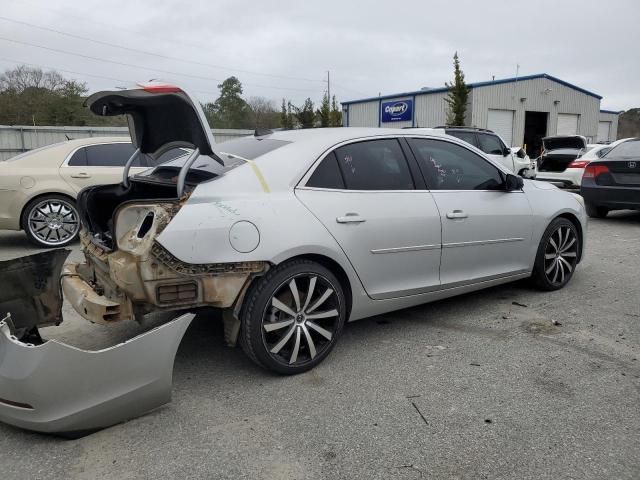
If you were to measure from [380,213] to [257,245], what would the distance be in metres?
0.99

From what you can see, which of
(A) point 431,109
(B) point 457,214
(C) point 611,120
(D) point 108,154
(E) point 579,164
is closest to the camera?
(B) point 457,214

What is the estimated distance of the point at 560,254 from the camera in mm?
5000

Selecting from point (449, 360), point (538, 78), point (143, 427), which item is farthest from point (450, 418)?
point (538, 78)

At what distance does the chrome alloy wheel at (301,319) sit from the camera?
3186mm

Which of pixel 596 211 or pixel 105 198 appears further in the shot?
pixel 596 211

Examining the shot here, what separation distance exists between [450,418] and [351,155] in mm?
1843

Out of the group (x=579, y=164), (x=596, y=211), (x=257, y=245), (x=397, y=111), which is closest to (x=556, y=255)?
(x=257, y=245)

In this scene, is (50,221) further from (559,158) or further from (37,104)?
(37,104)

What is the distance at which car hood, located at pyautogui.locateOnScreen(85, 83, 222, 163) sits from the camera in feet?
9.96

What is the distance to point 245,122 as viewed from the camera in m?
53.6

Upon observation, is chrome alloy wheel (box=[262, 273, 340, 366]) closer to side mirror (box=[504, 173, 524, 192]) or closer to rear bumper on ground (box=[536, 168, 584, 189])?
side mirror (box=[504, 173, 524, 192])

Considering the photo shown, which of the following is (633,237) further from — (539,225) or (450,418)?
(450,418)

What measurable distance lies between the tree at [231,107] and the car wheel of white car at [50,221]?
4559cm

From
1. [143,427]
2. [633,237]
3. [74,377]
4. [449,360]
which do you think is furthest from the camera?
[633,237]
